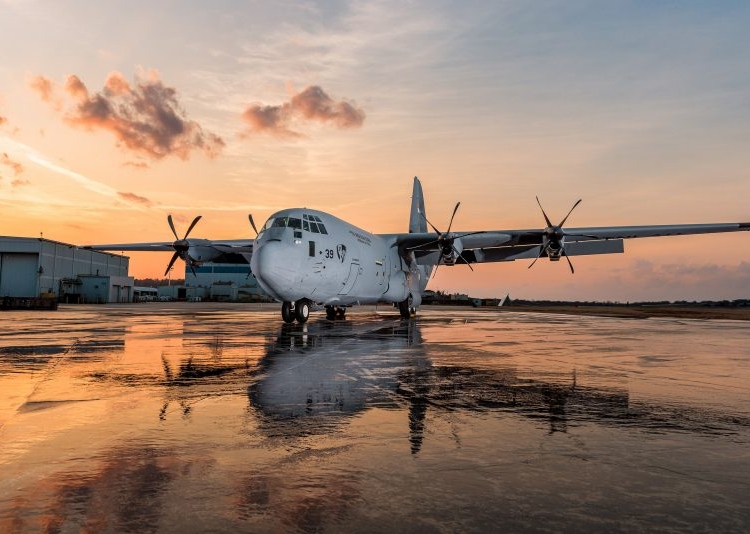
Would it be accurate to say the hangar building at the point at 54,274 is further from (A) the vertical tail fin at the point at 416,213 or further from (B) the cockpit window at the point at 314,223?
(B) the cockpit window at the point at 314,223

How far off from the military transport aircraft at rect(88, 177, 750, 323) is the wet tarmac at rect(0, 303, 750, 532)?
40.8 feet

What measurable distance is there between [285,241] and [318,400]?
614 inches

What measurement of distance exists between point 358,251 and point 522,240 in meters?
10.9

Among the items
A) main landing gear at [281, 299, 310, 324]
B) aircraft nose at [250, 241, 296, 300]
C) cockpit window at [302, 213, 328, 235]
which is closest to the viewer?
aircraft nose at [250, 241, 296, 300]

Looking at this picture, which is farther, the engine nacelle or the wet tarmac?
the engine nacelle

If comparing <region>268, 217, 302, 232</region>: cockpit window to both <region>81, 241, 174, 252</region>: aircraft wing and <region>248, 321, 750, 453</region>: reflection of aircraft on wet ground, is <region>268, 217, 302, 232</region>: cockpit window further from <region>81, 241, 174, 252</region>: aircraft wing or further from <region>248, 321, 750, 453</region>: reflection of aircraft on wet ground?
<region>81, 241, 174, 252</region>: aircraft wing

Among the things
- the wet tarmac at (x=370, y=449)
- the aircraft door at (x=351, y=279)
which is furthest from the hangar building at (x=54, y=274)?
the wet tarmac at (x=370, y=449)

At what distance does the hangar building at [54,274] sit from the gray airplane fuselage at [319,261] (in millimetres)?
47293

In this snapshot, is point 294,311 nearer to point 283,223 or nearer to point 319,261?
point 319,261

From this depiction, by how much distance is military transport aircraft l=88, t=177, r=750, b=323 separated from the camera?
74.7 feet

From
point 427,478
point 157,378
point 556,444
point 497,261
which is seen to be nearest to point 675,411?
point 556,444

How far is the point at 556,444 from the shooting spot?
5.19 metres

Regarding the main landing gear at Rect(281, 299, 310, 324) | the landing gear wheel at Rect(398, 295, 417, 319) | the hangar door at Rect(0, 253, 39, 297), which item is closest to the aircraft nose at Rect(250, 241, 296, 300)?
the main landing gear at Rect(281, 299, 310, 324)

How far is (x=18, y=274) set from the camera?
70.4 m
